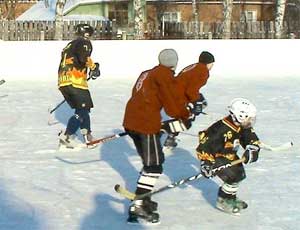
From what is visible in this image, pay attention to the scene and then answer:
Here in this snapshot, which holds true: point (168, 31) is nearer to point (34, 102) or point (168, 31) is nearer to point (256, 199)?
point (34, 102)

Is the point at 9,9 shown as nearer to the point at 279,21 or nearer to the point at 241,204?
the point at 279,21

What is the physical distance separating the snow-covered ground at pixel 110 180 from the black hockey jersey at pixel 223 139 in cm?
37

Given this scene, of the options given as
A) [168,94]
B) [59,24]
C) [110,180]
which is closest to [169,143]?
Result: [110,180]

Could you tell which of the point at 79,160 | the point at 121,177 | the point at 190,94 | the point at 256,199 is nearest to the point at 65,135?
the point at 79,160

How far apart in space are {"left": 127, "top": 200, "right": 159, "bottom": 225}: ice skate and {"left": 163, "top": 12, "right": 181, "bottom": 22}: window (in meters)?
25.0

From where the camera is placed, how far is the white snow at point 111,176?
4.06 meters

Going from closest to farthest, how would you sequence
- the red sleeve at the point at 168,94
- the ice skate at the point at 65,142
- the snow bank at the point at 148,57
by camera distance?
the red sleeve at the point at 168,94, the ice skate at the point at 65,142, the snow bank at the point at 148,57

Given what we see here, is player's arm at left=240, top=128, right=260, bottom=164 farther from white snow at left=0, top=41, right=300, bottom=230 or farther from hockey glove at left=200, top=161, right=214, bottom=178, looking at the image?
white snow at left=0, top=41, right=300, bottom=230

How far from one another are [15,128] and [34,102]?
6.43 feet

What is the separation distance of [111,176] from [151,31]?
17.5 m

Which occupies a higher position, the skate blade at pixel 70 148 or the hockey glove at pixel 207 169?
the hockey glove at pixel 207 169

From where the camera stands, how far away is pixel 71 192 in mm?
4656

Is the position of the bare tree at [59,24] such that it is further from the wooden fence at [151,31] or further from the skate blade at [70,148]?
the skate blade at [70,148]

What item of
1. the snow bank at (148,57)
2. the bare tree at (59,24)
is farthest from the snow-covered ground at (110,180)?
the bare tree at (59,24)
